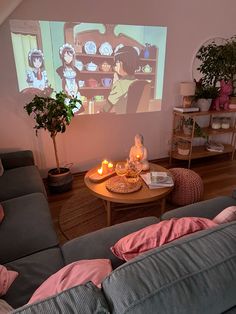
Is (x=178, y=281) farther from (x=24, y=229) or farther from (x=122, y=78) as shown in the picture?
(x=122, y=78)

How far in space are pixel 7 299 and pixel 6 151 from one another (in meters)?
2.01

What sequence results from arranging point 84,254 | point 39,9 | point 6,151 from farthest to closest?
point 6,151 → point 39,9 → point 84,254

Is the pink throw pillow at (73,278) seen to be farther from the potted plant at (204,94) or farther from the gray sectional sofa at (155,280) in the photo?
the potted plant at (204,94)

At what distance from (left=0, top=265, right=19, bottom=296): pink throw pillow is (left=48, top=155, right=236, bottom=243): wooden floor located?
903mm

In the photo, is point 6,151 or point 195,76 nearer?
point 6,151

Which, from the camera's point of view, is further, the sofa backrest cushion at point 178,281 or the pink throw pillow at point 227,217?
the pink throw pillow at point 227,217

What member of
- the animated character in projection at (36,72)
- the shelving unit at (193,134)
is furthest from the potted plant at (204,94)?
the animated character in projection at (36,72)

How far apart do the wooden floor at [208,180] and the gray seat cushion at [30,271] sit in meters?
0.74

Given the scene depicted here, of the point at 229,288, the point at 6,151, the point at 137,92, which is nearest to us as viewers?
the point at 229,288

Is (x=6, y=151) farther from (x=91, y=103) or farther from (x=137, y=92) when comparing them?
(x=137, y=92)

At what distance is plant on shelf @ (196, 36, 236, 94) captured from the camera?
297 centimetres

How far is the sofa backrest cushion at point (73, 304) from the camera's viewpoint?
596mm

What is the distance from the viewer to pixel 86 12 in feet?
8.33

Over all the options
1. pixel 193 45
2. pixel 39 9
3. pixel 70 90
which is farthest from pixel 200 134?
pixel 39 9
